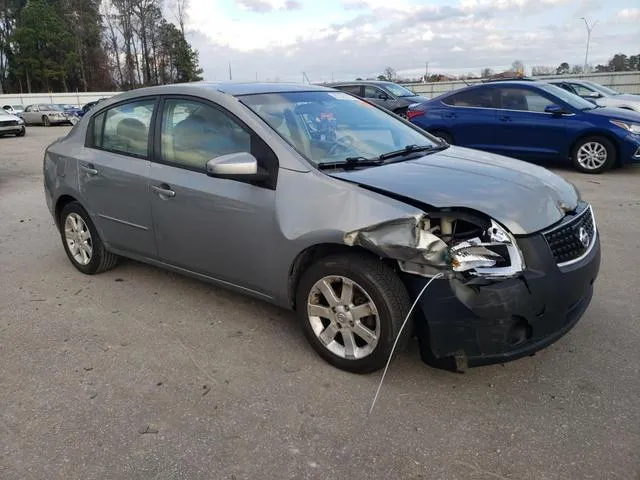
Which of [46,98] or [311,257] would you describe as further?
[46,98]

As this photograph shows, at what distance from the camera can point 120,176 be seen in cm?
420

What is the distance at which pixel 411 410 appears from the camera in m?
2.82

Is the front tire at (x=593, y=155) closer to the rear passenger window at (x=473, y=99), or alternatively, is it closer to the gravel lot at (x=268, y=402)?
the rear passenger window at (x=473, y=99)

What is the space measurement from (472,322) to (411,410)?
0.57 meters

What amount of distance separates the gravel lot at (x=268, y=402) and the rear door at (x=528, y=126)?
5.78 metres

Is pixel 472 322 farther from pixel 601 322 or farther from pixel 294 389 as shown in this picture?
pixel 601 322

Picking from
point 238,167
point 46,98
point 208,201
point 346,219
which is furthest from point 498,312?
point 46,98

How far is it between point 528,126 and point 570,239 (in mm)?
7354

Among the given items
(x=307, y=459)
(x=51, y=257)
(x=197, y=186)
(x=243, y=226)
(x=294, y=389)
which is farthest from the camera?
(x=51, y=257)

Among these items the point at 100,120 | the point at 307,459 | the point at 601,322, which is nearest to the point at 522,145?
the point at 601,322

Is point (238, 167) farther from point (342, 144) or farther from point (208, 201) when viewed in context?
point (342, 144)

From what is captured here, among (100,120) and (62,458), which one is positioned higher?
(100,120)

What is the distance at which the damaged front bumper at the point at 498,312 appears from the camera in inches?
105

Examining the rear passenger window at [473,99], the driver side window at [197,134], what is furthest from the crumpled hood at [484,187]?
the rear passenger window at [473,99]
